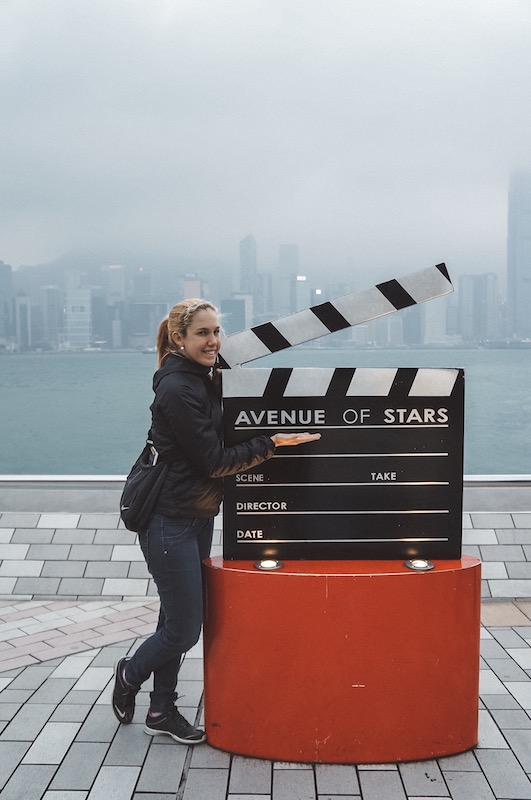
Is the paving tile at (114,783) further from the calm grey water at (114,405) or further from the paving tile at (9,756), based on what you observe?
the calm grey water at (114,405)

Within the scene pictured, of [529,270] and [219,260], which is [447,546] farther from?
[219,260]

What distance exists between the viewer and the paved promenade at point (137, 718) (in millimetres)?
2393

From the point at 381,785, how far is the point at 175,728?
0.76 meters

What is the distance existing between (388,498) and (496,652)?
152cm

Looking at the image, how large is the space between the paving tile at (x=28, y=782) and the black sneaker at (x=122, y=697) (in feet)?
1.06

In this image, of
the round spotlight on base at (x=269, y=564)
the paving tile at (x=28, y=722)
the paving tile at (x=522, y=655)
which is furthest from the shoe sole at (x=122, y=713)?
the paving tile at (x=522, y=655)

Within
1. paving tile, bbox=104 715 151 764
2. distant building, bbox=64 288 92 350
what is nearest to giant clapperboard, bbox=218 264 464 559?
paving tile, bbox=104 715 151 764

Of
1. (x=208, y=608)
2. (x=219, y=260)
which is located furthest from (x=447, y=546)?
(x=219, y=260)

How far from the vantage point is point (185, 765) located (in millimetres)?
2539

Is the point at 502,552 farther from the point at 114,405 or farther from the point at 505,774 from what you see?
the point at 114,405

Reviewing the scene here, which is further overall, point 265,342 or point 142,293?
point 142,293

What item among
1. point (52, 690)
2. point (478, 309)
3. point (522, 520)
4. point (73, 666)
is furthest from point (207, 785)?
point (478, 309)

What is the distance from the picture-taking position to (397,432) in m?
2.59

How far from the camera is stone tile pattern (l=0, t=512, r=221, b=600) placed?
172 inches
